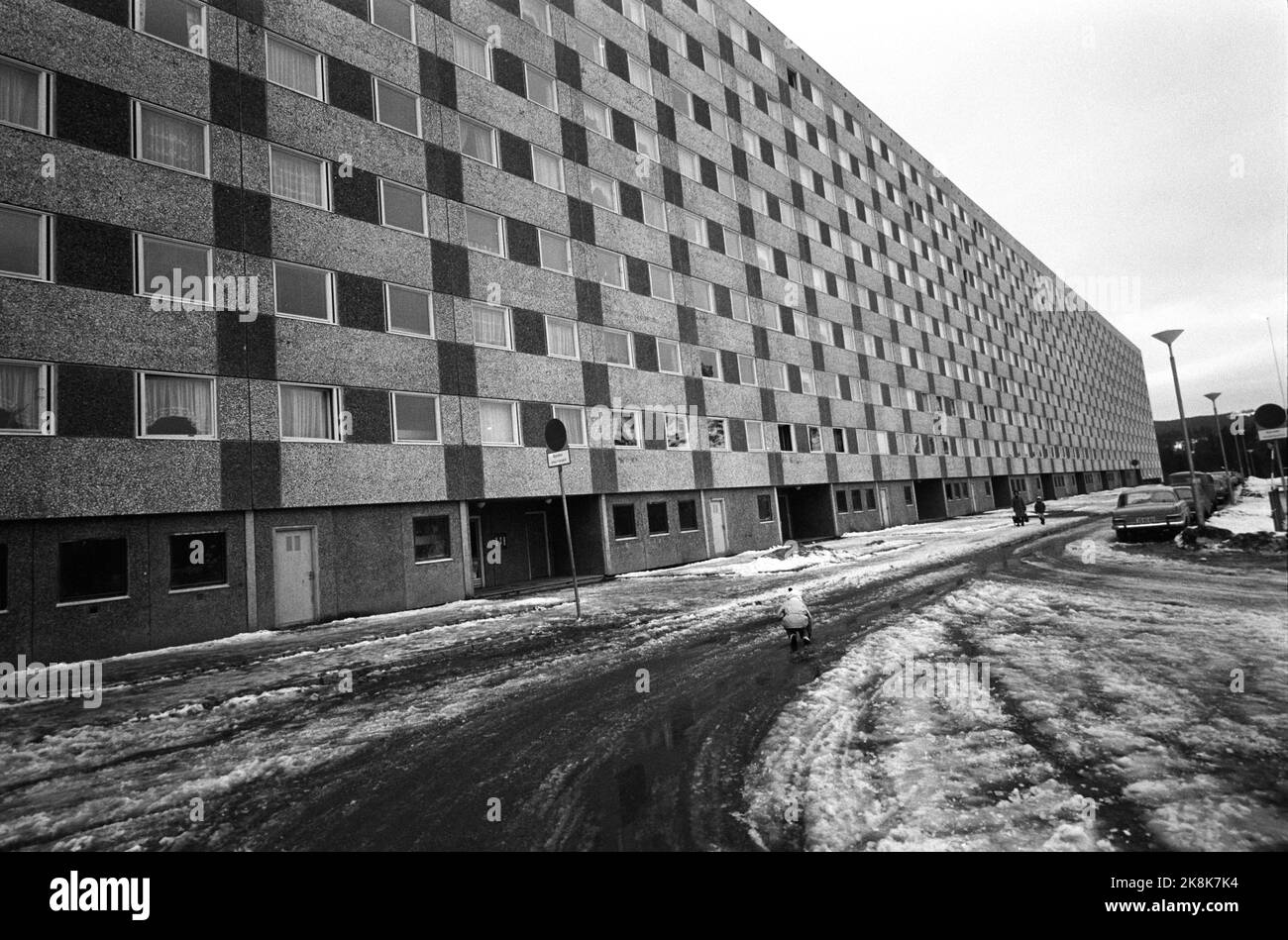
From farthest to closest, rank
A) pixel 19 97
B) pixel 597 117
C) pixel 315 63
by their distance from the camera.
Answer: pixel 597 117 < pixel 315 63 < pixel 19 97

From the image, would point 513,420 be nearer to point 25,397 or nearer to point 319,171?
point 319,171

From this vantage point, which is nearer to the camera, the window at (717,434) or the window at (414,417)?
the window at (414,417)

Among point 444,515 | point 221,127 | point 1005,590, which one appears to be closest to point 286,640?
point 444,515

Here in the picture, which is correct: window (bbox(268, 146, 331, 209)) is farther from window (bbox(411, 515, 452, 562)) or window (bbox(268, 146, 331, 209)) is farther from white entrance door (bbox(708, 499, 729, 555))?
white entrance door (bbox(708, 499, 729, 555))

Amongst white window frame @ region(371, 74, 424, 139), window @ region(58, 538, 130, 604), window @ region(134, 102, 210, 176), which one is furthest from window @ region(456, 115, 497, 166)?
window @ region(58, 538, 130, 604)

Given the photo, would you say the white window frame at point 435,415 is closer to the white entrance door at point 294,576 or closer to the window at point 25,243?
the white entrance door at point 294,576

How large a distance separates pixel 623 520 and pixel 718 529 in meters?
5.54

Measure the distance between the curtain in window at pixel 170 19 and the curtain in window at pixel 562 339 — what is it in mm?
11219

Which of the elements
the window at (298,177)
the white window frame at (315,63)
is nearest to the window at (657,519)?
the window at (298,177)

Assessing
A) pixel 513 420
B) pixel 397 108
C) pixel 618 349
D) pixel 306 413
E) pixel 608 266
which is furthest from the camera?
pixel 608 266

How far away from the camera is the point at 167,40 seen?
1433cm

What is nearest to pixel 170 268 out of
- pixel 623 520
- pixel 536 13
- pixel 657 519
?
pixel 623 520

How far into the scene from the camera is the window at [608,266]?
77.2 ft
